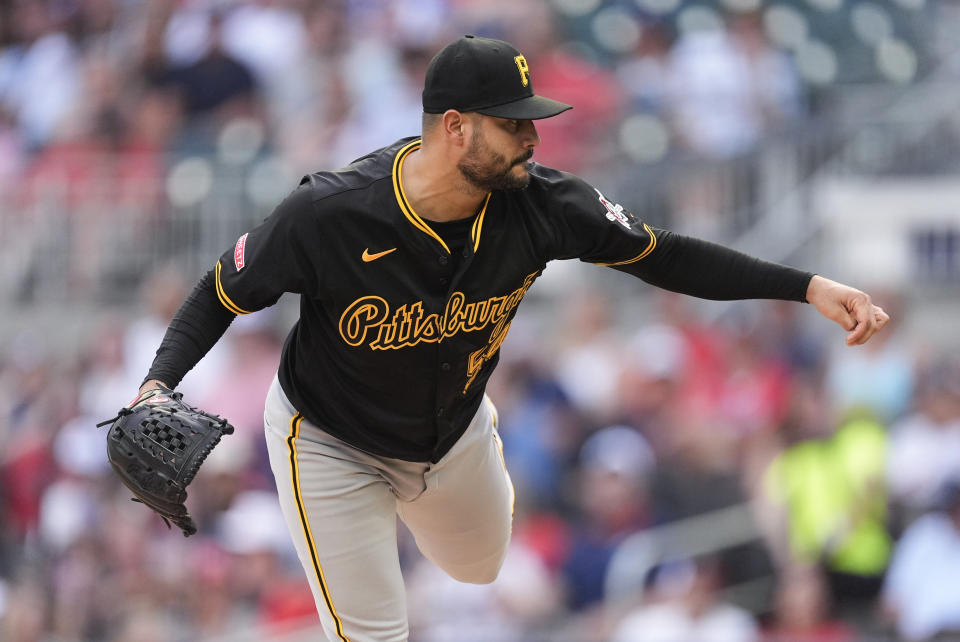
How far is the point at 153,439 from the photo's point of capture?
3.80 m

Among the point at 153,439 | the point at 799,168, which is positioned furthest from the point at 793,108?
the point at 153,439

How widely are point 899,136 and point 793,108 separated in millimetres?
812

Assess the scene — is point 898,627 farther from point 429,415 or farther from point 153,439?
point 153,439

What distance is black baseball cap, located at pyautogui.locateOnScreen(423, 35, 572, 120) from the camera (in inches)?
151

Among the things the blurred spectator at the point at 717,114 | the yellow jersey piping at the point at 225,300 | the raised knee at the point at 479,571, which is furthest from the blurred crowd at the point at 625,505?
the yellow jersey piping at the point at 225,300

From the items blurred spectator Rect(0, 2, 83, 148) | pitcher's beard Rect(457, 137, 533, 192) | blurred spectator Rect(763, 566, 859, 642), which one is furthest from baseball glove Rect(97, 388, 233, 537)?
blurred spectator Rect(0, 2, 83, 148)

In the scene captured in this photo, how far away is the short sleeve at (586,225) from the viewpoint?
4.13m

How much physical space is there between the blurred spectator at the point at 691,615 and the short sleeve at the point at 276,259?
3925 mm

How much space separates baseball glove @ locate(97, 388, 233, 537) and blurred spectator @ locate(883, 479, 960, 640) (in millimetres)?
4432

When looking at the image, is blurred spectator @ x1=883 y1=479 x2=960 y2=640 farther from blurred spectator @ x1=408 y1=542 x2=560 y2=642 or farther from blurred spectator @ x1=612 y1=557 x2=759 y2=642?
blurred spectator @ x1=408 y1=542 x2=560 y2=642

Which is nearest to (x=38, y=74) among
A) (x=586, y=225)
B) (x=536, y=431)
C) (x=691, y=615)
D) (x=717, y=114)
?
(x=717, y=114)

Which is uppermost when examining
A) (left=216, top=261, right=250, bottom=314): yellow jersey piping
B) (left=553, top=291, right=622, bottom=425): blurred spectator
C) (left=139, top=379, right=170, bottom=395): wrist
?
(left=216, top=261, right=250, bottom=314): yellow jersey piping

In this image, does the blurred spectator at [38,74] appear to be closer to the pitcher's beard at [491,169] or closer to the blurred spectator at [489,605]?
the blurred spectator at [489,605]

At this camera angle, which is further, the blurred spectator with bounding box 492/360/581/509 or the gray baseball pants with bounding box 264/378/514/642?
the blurred spectator with bounding box 492/360/581/509
